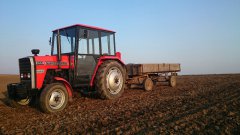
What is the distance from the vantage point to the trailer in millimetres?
11578

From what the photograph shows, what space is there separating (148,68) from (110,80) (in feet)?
12.4

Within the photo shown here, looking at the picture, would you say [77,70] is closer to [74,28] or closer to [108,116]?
[74,28]

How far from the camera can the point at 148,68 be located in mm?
12148

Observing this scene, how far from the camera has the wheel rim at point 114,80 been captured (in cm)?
883

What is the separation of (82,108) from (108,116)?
1.61 metres

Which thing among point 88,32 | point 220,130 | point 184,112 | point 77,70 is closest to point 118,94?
point 77,70

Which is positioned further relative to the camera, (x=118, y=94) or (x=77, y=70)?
(x=118, y=94)

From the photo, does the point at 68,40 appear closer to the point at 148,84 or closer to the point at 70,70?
the point at 70,70

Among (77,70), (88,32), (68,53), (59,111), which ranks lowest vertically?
(59,111)

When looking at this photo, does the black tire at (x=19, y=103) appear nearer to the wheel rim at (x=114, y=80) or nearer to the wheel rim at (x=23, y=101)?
the wheel rim at (x=23, y=101)

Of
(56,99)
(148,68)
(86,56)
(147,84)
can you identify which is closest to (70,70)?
(86,56)

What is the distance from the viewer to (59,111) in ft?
22.7

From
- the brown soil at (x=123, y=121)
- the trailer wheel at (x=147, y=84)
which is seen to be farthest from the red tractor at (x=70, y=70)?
the trailer wheel at (x=147, y=84)

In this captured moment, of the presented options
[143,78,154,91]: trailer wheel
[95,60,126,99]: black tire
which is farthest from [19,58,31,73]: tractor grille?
[143,78,154,91]: trailer wheel
